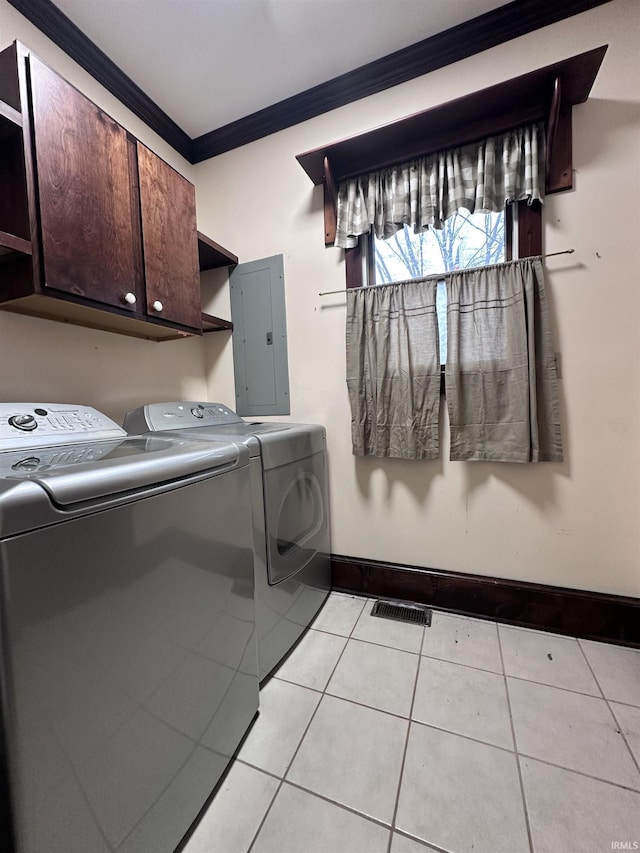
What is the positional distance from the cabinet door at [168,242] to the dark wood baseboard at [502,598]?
1.57 m

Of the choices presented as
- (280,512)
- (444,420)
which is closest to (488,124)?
(444,420)

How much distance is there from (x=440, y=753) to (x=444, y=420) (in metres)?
1.24

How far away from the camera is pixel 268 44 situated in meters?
1.54

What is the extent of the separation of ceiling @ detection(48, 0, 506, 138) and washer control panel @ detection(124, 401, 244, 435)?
5.39ft

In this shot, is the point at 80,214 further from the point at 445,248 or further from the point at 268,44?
the point at 445,248

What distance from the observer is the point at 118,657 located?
0.64 m

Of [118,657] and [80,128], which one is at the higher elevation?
[80,128]

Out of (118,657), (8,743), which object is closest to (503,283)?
(118,657)

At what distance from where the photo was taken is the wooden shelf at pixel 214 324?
1.88 meters

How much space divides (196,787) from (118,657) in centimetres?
51

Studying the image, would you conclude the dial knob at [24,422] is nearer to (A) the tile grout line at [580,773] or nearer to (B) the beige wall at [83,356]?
(B) the beige wall at [83,356]

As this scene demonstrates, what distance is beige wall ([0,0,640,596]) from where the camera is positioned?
4.45 feet

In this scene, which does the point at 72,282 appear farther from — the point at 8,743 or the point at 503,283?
the point at 503,283

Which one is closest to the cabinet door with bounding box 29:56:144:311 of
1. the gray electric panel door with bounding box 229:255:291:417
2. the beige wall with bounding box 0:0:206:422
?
the beige wall with bounding box 0:0:206:422
